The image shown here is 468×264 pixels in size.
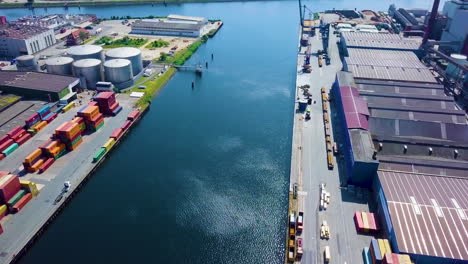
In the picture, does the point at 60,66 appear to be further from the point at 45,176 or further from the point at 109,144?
the point at 45,176

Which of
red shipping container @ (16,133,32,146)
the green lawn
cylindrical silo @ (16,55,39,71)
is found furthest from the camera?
cylindrical silo @ (16,55,39,71)

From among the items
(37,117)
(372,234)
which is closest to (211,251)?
(372,234)

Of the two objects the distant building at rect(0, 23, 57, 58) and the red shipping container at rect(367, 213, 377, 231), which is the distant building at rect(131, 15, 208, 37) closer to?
the distant building at rect(0, 23, 57, 58)

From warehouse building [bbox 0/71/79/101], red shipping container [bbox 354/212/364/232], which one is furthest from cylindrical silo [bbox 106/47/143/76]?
red shipping container [bbox 354/212/364/232]

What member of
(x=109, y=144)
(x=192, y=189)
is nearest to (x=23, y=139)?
(x=109, y=144)

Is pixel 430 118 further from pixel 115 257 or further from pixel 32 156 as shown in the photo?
pixel 32 156

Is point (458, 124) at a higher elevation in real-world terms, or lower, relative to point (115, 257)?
higher

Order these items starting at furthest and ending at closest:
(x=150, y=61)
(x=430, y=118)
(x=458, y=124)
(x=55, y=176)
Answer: (x=150, y=61) < (x=430, y=118) < (x=458, y=124) < (x=55, y=176)
